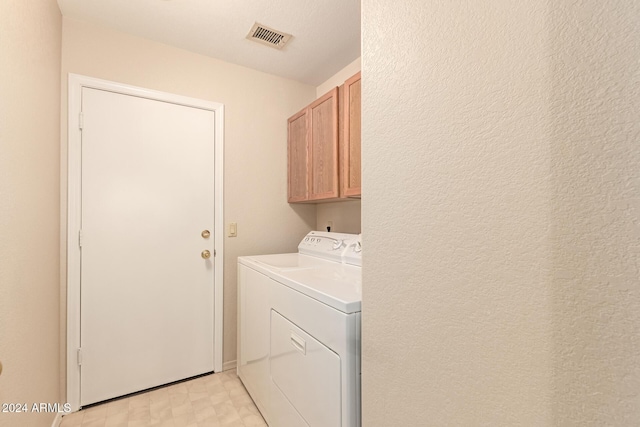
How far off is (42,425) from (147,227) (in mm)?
1074

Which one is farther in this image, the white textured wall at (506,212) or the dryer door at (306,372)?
the dryer door at (306,372)

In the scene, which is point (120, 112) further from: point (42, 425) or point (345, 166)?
point (42, 425)

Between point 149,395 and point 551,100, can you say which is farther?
point 149,395

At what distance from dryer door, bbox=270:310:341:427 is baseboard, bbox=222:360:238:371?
870 millimetres

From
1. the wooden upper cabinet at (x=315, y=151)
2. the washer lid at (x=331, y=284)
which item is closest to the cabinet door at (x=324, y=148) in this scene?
the wooden upper cabinet at (x=315, y=151)

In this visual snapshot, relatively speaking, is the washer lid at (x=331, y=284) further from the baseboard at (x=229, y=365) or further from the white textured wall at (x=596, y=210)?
the baseboard at (x=229, y=365)

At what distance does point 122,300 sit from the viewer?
1.83 metres

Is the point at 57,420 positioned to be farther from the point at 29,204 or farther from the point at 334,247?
the point at 334,247

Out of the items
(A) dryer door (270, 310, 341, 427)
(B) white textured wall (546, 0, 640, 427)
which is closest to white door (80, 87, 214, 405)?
(A) dryer door (270, 310, 341, 427)

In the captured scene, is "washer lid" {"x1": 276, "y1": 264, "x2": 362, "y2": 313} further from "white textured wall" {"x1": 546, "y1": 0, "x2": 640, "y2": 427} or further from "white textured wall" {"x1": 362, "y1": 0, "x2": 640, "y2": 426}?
"white textured wall" {"x1": 546, "y1": 0, "x2": 640, "y2": 427}

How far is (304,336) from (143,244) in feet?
4.42

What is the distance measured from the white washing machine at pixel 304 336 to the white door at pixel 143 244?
1.32ft

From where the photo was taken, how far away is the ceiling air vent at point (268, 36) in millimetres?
1814

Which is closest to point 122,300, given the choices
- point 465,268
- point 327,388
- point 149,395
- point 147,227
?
point 147,227
